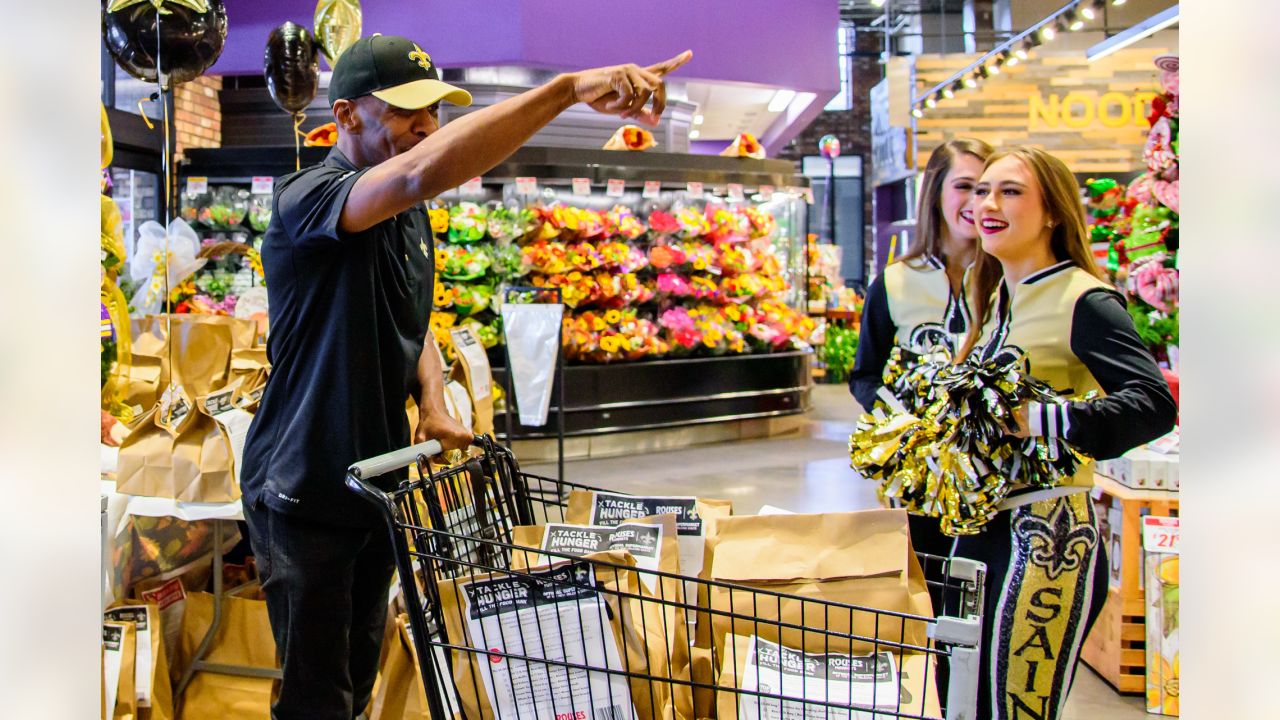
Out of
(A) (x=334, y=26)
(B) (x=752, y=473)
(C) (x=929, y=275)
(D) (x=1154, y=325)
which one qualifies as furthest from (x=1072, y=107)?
(C) (x=929, y=275)

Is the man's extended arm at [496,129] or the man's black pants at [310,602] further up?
the man's extended arm at [496,129]

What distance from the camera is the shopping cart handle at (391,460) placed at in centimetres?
157

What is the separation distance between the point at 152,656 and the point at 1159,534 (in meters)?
2.94

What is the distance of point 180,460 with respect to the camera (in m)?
2.81

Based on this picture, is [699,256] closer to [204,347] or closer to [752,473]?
[752,473]

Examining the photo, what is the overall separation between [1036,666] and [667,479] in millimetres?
5305

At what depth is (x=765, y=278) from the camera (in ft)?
31.1

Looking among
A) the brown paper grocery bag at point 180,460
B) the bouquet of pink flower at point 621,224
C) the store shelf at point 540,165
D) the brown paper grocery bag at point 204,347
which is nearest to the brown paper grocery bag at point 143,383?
the brown paper grocery bag at point 204,347

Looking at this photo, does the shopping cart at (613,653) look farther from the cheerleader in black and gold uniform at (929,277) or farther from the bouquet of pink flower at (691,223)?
the bouquet of pink flower at (691,223)

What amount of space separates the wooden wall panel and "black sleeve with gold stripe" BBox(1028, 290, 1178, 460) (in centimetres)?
1144

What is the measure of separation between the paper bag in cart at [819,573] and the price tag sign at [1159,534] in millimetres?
2204

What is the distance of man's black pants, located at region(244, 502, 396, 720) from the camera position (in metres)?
1.85

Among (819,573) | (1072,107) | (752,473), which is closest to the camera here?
(819,573)
